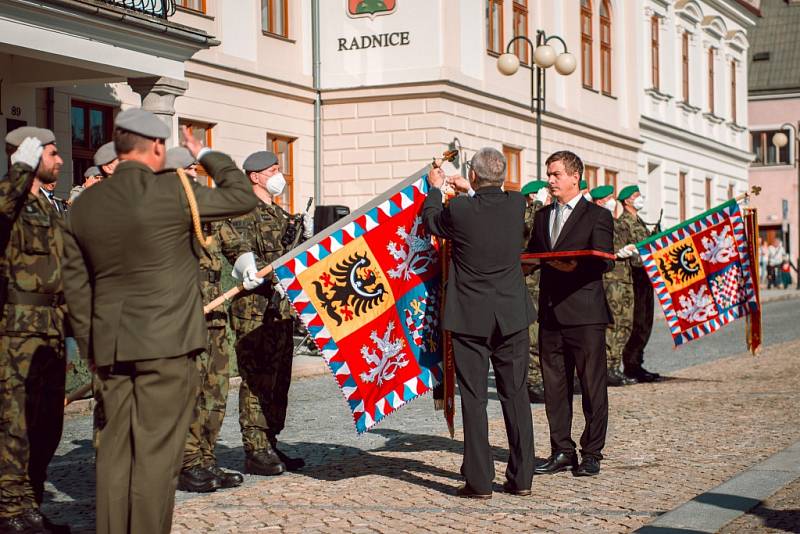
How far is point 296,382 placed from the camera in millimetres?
14727

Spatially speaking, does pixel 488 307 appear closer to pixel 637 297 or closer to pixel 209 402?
pixel 209 402

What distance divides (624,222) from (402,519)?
7.34 metres

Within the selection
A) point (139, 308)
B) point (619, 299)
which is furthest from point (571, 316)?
point (619, 299)

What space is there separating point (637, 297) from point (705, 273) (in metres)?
1.15

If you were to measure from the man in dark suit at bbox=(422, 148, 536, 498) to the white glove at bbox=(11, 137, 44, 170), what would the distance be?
91.4 inches

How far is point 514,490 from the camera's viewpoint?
7363 millimetres

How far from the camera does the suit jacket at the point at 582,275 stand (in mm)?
8211

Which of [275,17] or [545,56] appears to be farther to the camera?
[275,17]

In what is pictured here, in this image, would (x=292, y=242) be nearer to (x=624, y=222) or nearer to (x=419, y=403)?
(x=419, y=403)

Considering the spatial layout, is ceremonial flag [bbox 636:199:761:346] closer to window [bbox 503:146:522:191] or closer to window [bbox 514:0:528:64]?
window [bbox 503:146:522:191]

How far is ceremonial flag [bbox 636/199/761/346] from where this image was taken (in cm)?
1300

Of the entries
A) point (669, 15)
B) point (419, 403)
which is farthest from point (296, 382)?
point (669, 15)

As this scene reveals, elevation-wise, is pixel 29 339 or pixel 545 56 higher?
pixel 545 56

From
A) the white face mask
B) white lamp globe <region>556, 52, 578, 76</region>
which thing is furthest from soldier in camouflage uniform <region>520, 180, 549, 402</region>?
white lamp globe <region>556, 52, 578, 76</region>
